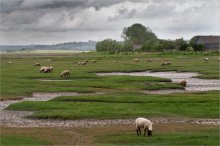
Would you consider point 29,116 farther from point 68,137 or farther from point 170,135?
point 170,135

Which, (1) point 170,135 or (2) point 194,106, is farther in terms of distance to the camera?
(2) point 194,106

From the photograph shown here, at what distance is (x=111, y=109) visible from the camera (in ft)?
123

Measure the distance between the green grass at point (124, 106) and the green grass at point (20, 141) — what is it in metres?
8.51

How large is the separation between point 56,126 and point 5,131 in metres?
3.98

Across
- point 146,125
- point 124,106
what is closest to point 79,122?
point 124,106

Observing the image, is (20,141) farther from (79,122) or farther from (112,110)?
(112,110)

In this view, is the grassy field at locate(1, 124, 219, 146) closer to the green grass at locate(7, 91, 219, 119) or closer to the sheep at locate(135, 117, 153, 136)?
the sheep at locate(135, 117, 153, 136)

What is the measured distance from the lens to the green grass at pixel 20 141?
2505 cm

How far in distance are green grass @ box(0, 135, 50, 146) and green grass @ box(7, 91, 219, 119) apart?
27.9ft

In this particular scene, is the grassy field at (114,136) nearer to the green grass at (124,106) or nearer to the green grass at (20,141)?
the green grass at (20,141)

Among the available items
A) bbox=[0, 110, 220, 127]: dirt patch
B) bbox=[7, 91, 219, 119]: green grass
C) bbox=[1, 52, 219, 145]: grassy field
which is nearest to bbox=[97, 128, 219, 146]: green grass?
bbox=[1, 52, 219, 145]: grassy field

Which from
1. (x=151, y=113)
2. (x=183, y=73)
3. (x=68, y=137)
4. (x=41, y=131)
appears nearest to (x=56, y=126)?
(x=41, y=131)

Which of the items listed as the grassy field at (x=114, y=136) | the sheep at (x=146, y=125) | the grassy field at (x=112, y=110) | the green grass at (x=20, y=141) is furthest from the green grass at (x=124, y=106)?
the green grass at (x=20, y=141)

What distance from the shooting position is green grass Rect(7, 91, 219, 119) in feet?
116
